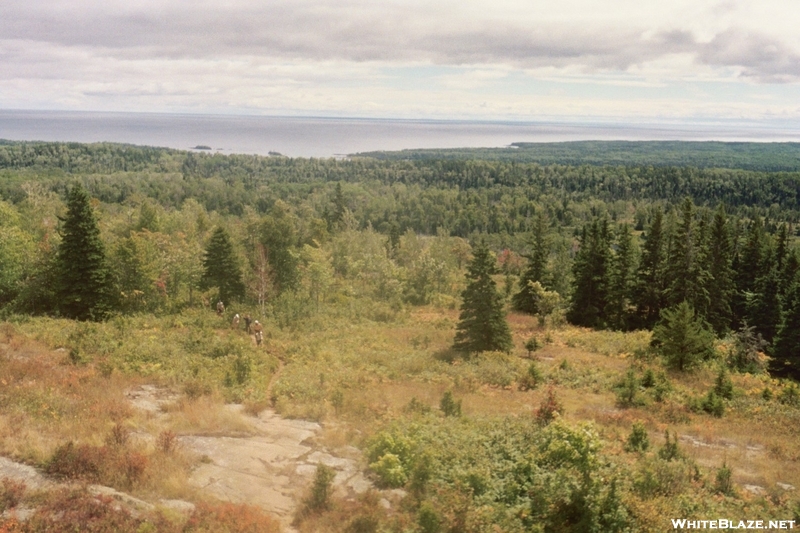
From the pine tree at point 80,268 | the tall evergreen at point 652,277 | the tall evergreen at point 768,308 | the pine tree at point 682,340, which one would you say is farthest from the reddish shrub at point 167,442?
the tall evergreen at point 768,308

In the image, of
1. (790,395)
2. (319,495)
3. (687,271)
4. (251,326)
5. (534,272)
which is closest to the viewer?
(319,495)

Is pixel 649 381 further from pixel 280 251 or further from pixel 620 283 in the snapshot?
pixel 280 251

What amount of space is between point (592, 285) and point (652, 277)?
15.5 feet

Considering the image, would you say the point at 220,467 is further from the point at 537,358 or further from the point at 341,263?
the point at 341,263

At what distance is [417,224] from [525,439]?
12047cm

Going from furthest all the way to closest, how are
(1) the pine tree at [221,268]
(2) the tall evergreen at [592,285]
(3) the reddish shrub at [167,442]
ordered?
1. (2) the tall evergreen at [592,285]
2. (1) the pine tree at [221,268]
3. (3) the reddish shrub at [167,442]

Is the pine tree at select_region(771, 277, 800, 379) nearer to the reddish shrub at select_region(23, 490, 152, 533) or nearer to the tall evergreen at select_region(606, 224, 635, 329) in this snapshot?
the tall evergreen at select_region(606, 224, 635, 329)

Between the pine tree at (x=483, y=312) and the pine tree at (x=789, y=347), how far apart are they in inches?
750

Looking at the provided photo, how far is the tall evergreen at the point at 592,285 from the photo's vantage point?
45500 millimetres

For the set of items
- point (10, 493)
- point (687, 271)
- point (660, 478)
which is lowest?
point (660, 478)

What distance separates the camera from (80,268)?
32.6m

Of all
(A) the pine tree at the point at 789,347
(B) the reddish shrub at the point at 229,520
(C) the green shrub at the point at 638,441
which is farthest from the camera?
(A) the pine tree at the point at 789,347

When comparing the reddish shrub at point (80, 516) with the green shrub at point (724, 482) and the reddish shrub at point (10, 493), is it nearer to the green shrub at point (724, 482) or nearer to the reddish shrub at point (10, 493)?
the reddish shrub at point (10, 493)

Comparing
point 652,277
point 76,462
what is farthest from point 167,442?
point 652,277
